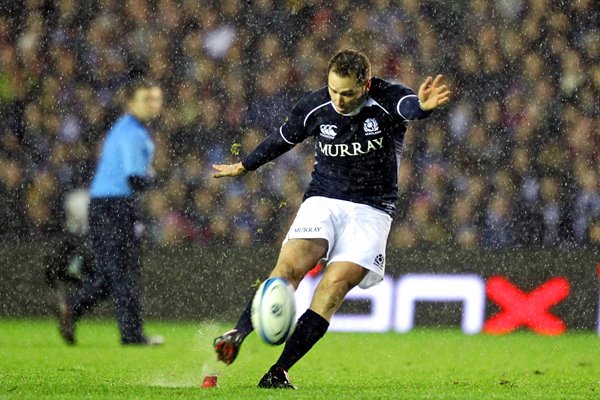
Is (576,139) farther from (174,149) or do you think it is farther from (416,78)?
(174,149)

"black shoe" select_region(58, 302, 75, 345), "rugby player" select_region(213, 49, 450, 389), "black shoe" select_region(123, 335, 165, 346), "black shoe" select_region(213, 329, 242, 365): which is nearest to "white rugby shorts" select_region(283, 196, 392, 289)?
"rugby player" select_region(213, 49, 450, 389)

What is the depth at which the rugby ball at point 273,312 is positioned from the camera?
582 cm

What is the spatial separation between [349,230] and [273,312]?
77 centimetres

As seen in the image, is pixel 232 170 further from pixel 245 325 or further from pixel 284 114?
pixel 284 114

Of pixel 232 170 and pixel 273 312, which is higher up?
pixel 232 170

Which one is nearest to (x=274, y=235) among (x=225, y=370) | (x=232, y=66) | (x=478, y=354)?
(x=232, y=66)

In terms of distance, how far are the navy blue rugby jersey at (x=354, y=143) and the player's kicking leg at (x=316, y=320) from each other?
42cm

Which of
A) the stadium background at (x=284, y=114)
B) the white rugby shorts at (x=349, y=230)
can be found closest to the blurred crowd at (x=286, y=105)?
the stadium background at (x=284, y=114)

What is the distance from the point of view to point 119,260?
9094mm

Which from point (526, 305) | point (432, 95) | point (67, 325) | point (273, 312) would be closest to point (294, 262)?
point (273, 312)

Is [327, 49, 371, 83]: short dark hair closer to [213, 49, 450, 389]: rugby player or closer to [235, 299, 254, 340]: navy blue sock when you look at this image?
[213, 49, 450, 389]: rugby player

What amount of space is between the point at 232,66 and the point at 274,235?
1683mm

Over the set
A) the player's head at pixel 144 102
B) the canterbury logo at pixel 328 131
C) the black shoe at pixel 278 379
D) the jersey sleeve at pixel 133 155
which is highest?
the player's head at pixel 144 102

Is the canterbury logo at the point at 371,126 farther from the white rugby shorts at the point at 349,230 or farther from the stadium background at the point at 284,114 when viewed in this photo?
the stadium background at the point at 284,114
